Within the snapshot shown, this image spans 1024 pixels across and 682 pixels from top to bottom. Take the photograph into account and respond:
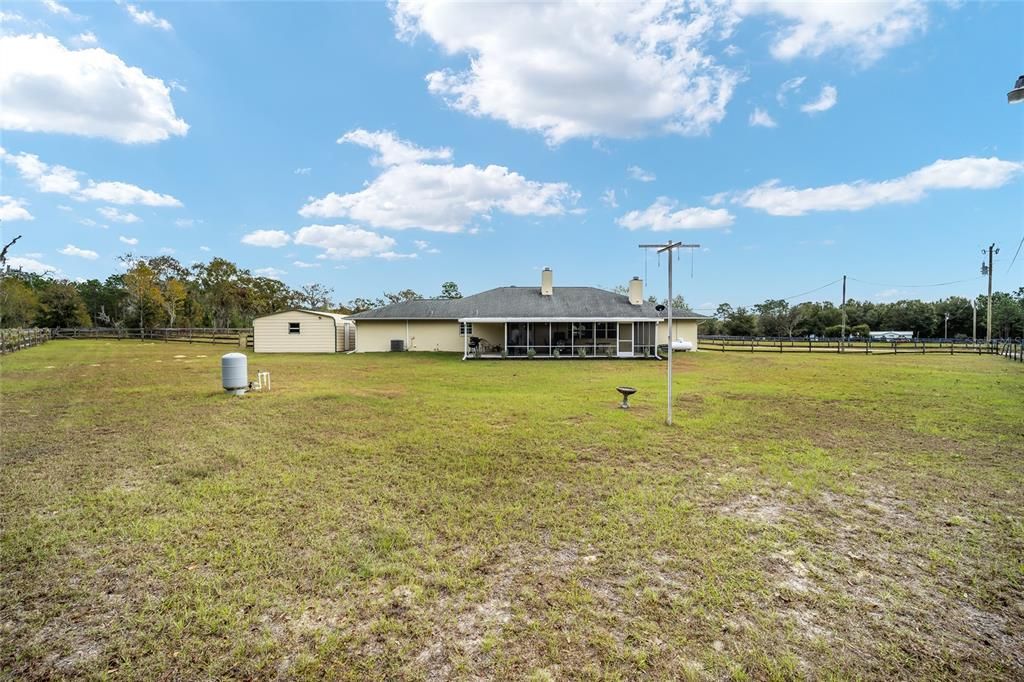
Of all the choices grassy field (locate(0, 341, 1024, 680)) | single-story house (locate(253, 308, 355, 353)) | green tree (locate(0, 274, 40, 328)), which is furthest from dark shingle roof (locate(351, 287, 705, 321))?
green tree (locate(0, 274, 40, 328))

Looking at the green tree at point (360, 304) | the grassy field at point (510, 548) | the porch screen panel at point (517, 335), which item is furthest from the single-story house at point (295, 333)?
the green tree at point (360, 304)

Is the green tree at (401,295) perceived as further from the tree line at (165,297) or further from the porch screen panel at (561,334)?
the porch screen panel at (561,334)

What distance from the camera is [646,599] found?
2715mm

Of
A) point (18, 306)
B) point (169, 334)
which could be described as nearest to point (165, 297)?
point (18, 306)

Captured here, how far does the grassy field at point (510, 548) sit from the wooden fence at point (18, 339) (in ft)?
68.5

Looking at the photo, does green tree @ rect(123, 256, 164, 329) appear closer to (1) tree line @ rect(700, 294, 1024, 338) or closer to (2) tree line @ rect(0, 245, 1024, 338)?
(2) tree line @ rect(0, 245, 1024, 338)

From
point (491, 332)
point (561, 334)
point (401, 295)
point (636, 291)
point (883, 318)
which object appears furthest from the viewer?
point (883, 318)

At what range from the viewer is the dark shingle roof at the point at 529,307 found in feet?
75.6

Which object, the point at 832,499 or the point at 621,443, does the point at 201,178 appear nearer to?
the point at 621,443

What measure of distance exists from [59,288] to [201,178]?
114ft

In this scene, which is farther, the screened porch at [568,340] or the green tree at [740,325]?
the green tree at [740,325]

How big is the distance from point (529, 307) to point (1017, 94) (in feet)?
62.6

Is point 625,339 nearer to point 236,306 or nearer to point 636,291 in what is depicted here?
point 636,291

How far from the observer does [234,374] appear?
10102mm
